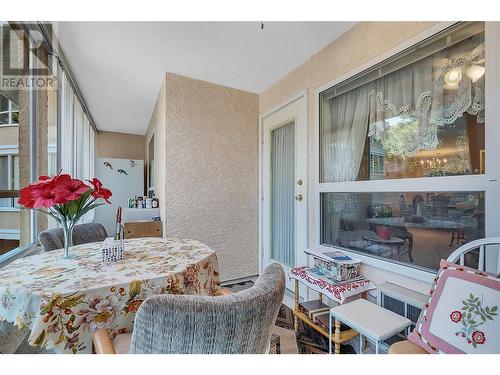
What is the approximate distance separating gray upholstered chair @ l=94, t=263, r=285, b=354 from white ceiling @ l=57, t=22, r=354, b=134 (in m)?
1.88

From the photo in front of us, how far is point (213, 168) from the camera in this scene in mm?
2703

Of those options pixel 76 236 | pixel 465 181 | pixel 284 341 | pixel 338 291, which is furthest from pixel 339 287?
pixel 76 236

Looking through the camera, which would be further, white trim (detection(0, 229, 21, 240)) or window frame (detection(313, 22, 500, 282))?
white trim (detection(0, 229, 21, 240))

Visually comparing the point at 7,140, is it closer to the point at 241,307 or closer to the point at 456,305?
the point at 241,307

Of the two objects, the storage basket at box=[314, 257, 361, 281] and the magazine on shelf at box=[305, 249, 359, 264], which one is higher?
the magazine on shelf at box=[305, 249, 359, 264]

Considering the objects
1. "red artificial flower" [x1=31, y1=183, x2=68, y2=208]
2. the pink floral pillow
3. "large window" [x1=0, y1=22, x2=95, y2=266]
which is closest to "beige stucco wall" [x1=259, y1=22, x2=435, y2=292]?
the pink floral pillow

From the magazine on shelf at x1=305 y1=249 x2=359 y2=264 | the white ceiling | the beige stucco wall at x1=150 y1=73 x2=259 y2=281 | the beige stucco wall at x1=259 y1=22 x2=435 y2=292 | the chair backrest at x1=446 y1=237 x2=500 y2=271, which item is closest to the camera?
the chair backrest at x1=446 y1=237 x2=500 y2=271

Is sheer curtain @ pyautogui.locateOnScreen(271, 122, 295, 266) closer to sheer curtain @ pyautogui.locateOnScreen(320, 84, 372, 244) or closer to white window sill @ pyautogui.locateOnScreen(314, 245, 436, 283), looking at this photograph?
sheer curtain @ pyautogui.locateOnScreen(320, 84, 372, 244)

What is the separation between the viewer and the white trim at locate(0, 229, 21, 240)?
61.3 inches

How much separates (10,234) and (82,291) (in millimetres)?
1339

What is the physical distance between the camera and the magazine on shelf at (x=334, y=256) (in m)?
1.61

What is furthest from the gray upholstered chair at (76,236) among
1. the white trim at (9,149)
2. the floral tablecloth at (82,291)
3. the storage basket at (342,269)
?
the storage basket at (342,269)

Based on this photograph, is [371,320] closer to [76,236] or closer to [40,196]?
[40,196]

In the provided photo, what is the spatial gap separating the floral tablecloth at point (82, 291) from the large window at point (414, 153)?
123 cm
